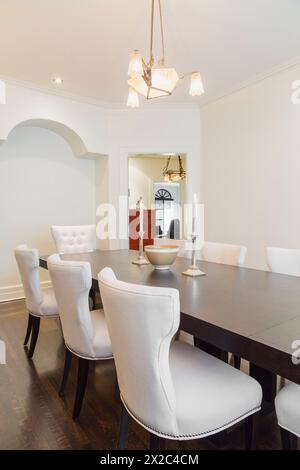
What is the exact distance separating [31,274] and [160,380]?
1.56 meters

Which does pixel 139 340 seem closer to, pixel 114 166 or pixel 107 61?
pixel 107 61

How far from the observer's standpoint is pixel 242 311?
123 centimetres

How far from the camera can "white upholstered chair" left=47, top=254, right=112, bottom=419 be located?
154 cm

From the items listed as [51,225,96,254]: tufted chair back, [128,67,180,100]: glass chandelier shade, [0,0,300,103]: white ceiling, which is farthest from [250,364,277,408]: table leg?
[0,0,300,103]: white ceiling

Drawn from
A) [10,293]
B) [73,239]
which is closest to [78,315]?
[73,239]

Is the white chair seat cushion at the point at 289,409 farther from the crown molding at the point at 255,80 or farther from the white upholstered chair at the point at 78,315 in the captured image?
the crown molding at the point at 255,80

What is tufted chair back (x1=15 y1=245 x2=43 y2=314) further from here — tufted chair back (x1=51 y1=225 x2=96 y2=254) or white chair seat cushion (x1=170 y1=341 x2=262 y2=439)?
white chair seat cushion (x1=170 y1=341 x2=262 y2=439)

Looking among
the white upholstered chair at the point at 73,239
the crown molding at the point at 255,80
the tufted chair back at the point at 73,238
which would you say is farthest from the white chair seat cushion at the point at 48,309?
the crown molding at the point at 255,80

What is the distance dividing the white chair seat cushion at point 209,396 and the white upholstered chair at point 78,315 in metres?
0.49

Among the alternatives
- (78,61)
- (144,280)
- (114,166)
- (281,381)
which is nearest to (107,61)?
(78,61)

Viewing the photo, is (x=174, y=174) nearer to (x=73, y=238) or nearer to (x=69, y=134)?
(x=69, y=134)

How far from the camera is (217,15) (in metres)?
2.48

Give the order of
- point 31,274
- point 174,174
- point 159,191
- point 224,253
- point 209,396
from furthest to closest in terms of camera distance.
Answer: point 159,191 → point 174,174 → point 224,253 → point 31,274 → point 209,396

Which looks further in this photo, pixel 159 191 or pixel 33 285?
pixel 159 191
